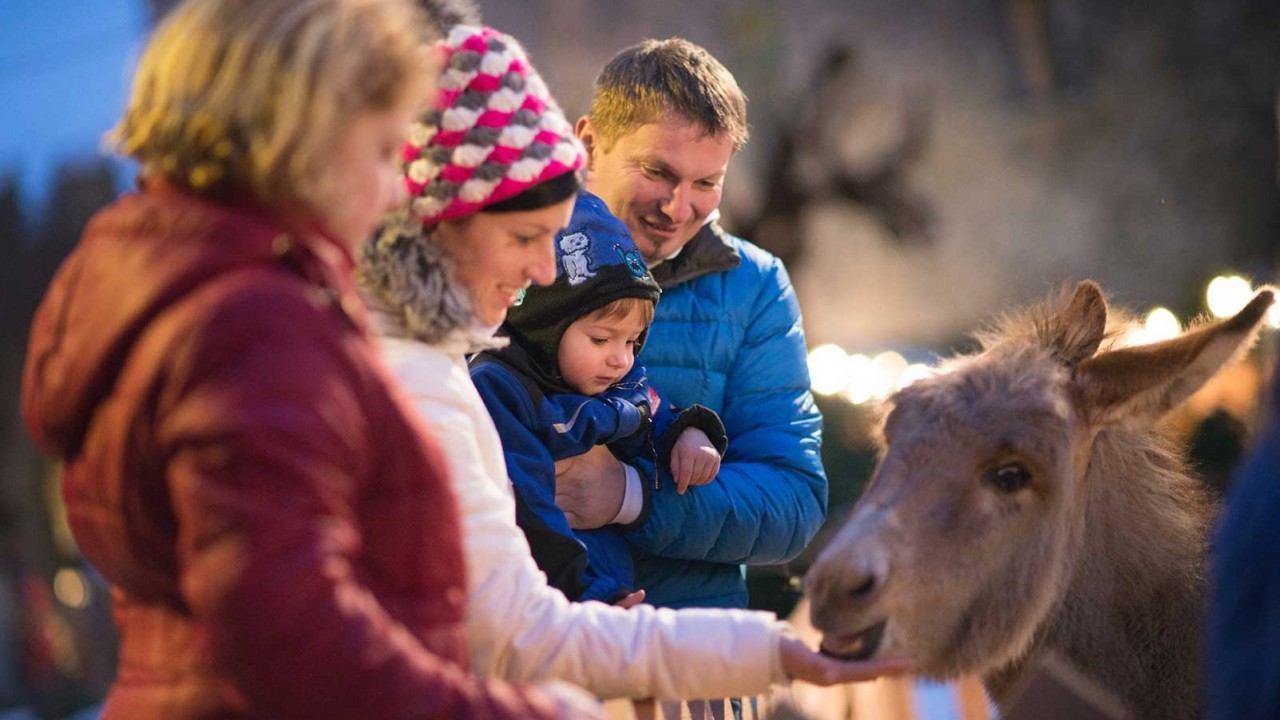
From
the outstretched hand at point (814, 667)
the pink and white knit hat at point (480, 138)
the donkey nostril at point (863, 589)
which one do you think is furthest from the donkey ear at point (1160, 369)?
the pink and white knit hat at point (480, 138)

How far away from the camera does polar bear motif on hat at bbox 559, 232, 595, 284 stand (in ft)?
8.89

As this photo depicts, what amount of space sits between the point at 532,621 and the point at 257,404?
761 millimetres

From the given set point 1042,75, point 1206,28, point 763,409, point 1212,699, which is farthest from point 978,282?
point 1212,699

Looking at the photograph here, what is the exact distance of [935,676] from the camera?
2.47m

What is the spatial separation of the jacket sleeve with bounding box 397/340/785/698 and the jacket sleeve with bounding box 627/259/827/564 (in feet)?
2.97

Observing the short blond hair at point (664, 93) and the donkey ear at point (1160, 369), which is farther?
the short blond hair at point (664, 93)

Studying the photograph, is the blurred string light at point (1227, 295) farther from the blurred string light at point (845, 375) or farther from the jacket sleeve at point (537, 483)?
the jacket sleeve at point (537, 483)

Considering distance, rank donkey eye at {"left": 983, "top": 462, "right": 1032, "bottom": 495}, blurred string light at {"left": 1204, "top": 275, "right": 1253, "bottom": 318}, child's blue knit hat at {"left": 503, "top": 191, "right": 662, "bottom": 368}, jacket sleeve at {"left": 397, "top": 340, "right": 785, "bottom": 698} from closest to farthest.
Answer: jacket sleeve at {"left": 397, "top": 340, "right": 785, "bottom": 698}, donkey eye at {"left": 983, "top": 462, "right": 1032, "bottom": 495}, child's blue knit hat at {"left": 503, "top": 191, "right": 662, "bottom": 368}, blurred string light at {"left": 1204, "top": 275, "right": 1253, "bottom": 318}

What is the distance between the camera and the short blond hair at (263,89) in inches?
53.7

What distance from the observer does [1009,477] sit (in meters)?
2.53

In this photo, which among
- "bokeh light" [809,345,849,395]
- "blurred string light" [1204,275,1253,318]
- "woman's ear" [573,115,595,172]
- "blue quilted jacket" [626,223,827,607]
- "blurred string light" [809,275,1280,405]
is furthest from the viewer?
"bokeh light" [809,345,849,395]

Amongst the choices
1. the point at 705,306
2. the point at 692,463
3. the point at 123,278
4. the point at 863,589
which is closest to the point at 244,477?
the point at 123,278

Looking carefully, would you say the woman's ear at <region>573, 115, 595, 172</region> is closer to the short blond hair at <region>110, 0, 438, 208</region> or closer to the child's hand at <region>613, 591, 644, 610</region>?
the child's hand at <region>613, 591, 644, 610</region>

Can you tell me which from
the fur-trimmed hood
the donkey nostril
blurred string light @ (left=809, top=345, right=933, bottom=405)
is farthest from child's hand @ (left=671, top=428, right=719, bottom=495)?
blurred string light @ (left=809, top=345, right=933, bottom=405)
